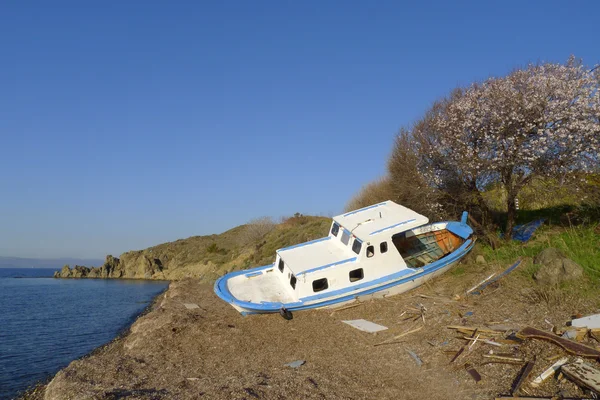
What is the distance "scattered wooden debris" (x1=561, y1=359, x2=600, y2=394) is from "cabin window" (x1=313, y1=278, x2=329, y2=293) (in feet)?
29.1

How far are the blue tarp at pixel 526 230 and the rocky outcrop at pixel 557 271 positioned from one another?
5628 mm

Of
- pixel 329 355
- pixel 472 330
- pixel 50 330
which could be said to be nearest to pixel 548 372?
pixel 472 330

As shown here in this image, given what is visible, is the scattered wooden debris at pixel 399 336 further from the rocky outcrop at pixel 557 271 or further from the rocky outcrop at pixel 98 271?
the rocky outcrop at pixel 98 271

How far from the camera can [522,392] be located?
741 centimetres

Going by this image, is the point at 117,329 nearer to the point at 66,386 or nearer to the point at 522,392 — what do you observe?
the point at 66,386

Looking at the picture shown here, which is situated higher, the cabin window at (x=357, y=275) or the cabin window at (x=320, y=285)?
the cabin window at (x=357, y=275)

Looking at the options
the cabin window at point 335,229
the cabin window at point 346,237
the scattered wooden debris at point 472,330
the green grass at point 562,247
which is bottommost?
the scattered wooden debris at point 472,330

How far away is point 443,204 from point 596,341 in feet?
45.0

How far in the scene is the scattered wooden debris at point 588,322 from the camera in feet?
31.3

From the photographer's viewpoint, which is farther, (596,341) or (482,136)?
(482,136)

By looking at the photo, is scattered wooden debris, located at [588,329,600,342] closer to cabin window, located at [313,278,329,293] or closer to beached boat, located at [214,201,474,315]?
beached boat, located at [214,201,474,315]

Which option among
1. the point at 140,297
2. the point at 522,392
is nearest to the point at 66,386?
the point at 522,392

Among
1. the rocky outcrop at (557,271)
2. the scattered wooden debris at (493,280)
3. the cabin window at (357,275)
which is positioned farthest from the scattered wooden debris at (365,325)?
the rocky outcrop at (557,271)

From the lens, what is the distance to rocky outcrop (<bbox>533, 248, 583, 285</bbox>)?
42.9 ft
